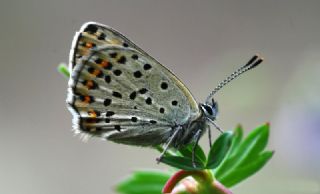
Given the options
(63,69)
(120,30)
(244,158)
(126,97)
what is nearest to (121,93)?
(126,97)

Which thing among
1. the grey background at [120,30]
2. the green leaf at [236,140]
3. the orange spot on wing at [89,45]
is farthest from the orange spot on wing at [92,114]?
the grey background at [120,30]

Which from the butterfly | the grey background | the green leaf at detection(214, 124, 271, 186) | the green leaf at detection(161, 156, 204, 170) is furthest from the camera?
the grey background

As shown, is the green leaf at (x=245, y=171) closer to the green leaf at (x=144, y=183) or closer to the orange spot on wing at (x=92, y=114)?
the green leaf at (x=144, y=183)

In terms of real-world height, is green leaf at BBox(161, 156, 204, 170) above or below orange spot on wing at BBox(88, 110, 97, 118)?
above

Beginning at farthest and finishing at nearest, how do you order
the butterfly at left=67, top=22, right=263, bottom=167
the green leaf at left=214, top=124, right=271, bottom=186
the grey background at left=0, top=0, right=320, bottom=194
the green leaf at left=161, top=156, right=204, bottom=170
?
the grey background at left=0, top=0, right=320, bottom=194 < the butterfly at left=67, top=22, right=263, bottom=167 < the green leaf at left=214, top=124, right=271, bottom=186 < the green leaf at left=161, top=156, right=204, bottom=170

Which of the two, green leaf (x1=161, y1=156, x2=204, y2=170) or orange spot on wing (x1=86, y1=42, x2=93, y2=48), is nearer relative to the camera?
green leaf (x1=161, y1=156, x2=204, y2=170)

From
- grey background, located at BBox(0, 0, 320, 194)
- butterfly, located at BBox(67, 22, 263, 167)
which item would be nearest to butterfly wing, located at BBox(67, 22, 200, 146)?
butterfly, located at BBox(67, 22, 263, 167)

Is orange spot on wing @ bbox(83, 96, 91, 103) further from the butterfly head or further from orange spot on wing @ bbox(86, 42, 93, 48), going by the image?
the butterfly head
